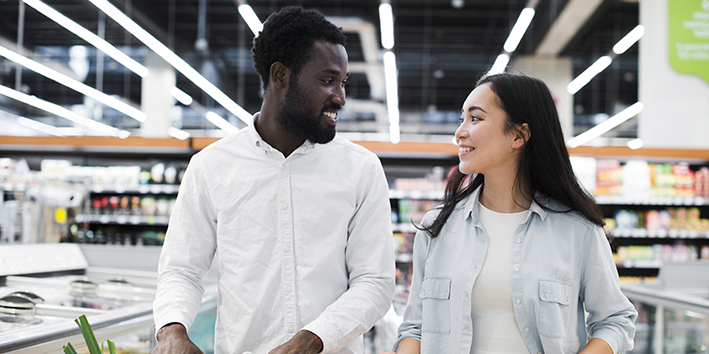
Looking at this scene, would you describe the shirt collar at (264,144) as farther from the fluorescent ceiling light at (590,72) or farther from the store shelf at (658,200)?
the fluorescent ceiling light at (590,72)

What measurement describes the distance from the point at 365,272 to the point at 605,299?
0.60 metres

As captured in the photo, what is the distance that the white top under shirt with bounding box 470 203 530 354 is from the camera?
1.31 m

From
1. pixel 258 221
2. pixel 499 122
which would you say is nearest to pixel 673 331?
pixel 499 122

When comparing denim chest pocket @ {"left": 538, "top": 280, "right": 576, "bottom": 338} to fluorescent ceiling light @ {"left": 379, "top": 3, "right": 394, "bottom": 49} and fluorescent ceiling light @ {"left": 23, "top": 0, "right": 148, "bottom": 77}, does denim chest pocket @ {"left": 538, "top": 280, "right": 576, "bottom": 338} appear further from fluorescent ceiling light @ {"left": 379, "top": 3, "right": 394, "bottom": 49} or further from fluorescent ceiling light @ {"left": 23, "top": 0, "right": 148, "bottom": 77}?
fluorescent ceiling light @ {"left": 23, "top": 0, "right": 148, "bottom": 77}

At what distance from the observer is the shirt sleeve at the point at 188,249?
1241mm

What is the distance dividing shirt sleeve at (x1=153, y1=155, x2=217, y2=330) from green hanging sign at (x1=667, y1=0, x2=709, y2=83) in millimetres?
4523

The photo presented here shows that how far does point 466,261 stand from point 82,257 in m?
2.75

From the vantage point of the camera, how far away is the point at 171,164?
23.8 ft

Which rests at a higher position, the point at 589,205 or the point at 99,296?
the point at 589,205

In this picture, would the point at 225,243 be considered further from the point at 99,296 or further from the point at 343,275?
the point at 99,296

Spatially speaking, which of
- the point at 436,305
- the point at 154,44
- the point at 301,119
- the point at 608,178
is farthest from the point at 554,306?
the point at 154,44

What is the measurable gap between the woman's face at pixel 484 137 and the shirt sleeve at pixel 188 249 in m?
0.68

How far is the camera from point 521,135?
4.67ft

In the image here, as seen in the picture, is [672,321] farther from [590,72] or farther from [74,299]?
[590,72]
